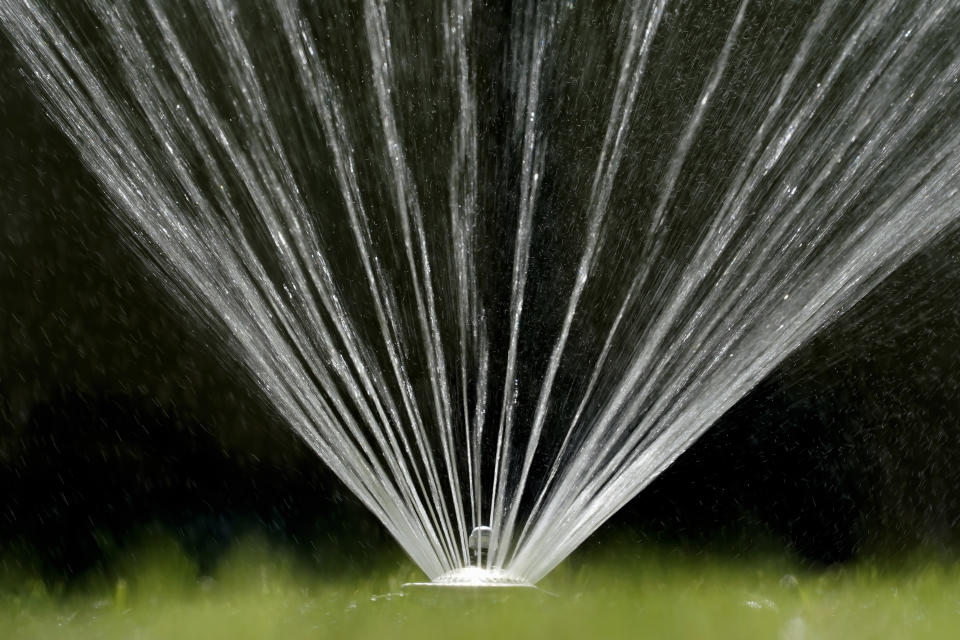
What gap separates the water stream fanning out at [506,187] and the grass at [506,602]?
0.60 meters

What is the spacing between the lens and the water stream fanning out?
4.14 metres

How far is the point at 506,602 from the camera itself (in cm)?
276

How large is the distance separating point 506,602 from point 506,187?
3155mm

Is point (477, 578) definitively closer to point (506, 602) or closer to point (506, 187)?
point (506, 602)

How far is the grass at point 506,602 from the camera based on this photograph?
2.77m

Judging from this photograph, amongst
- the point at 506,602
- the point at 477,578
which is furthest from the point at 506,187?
the point at 506,602

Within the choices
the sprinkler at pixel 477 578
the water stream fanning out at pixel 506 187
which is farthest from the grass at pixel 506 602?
the water stream fanning out at pixel 506 187

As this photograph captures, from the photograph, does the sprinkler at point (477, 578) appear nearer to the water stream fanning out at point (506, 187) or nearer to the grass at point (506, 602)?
the grass at point (506, 602)

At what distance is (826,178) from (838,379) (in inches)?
45.8

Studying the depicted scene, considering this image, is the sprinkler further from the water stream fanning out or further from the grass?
the water stream fanning out

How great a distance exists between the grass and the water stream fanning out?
Answer: 60cm

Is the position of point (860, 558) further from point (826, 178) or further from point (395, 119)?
point (395, 119)

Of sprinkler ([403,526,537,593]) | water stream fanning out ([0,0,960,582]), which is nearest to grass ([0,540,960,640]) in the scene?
sprinkler ([403,526,537,593])

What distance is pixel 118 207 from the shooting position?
477 centimetres
